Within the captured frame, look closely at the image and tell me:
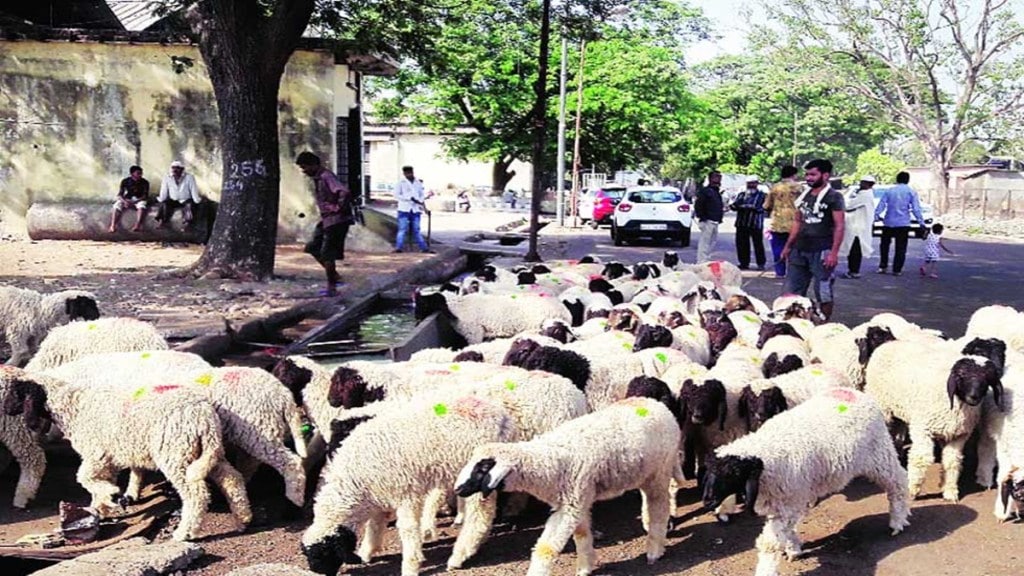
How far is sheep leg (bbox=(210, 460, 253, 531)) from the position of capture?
521 centimetres

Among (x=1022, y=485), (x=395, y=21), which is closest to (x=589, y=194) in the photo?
(x=395, y=21)

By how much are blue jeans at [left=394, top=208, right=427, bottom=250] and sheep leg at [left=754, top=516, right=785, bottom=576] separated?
13780mm

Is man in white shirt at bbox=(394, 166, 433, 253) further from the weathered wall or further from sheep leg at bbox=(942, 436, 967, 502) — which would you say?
sheep leg at bbox=(942, 436, 967, 502)

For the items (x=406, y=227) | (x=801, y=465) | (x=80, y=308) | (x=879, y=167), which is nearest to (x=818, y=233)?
(x=801, y=465)

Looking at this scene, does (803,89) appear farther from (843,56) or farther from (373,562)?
(373,562)

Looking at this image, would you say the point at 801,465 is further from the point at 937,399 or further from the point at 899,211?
the point at 899,211

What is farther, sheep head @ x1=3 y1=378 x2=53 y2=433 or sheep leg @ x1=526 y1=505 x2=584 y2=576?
sheep head @ x1=3 y1=378 x2=53 y2=433

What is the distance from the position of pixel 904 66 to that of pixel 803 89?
15.7 ft

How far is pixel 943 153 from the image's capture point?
4000cm

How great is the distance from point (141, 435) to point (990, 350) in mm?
5229

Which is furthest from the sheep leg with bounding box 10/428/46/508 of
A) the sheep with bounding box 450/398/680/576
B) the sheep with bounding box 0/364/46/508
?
the sheep with bounding box 450/398/680/576

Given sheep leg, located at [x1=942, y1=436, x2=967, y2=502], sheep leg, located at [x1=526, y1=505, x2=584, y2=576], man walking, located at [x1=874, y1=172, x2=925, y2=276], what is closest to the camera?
sheep leg, located at [x1=526, y1=505, x2=584, y2=576]

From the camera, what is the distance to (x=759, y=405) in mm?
5527

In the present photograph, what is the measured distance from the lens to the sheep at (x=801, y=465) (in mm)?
4492
